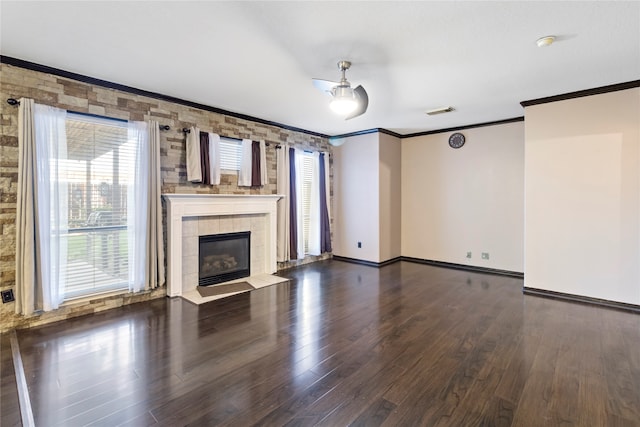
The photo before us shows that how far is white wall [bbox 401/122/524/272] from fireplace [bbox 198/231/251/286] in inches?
131

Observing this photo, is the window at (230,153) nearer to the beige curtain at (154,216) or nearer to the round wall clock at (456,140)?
the beige curtain at (154,216)

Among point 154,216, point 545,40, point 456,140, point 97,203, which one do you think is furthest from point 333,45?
point 456,140

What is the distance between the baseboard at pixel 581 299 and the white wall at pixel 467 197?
1037 millimetres

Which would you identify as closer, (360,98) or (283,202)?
(360,98)

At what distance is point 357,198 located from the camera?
6.19 metres

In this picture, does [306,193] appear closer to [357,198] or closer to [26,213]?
[357,198]

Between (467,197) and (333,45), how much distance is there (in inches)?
163

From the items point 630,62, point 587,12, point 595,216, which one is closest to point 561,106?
point 630,62

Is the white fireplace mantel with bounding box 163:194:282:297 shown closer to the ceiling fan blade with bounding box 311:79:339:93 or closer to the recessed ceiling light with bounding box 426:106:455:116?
the ceiling fan blade with bounding box 311:79:339:93

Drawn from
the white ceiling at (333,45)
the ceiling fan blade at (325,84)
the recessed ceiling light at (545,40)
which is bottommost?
the ceiling fan blade at (325,84)

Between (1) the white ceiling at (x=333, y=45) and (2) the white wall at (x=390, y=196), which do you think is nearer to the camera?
(1) the white ceiling at (x=333, y=45)

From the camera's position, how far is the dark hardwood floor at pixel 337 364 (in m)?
1.89

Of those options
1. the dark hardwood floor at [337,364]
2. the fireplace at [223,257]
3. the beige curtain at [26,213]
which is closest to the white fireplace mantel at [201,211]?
the fireplace at [223,257]

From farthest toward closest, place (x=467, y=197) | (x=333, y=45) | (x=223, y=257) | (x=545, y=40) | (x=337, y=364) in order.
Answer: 1. (x=467, y=197)
2. (x=223, y=257)
3. (x=333, y=45)
4. (x=545, y=40)
5. (x=337, y=364)
